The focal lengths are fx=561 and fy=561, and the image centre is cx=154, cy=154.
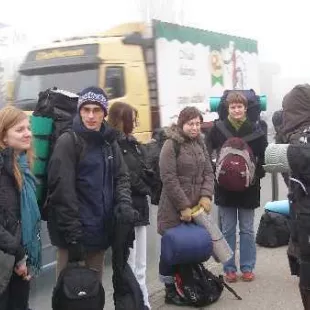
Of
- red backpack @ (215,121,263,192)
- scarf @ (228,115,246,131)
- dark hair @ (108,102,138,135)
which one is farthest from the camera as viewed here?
scarf @ (228,115,246,131)

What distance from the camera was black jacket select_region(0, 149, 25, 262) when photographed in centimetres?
291

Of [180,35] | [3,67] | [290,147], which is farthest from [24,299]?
[3,67]

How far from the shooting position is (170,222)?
4441 mm

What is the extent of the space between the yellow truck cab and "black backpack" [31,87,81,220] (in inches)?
250

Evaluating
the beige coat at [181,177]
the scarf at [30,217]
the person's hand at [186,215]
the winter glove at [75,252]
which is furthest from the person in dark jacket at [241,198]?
the scarf at [30,217]

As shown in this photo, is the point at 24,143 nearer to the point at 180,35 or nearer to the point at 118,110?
the point at 118,110

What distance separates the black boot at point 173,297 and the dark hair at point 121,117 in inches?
53.6

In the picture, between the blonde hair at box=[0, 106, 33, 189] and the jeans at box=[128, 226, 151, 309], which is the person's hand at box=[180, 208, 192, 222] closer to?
the jeans at box=[128, 226, 151, 309]

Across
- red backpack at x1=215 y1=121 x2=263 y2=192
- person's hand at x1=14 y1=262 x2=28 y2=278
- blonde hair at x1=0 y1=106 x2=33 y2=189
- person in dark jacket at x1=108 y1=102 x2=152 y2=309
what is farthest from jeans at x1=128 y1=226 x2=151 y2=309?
blonde hair at x1=0 y1=106 x2=33 y2=189

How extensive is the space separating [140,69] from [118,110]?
6927mm

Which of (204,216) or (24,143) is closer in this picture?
(24,143)

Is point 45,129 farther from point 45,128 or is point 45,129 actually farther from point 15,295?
point 15,295

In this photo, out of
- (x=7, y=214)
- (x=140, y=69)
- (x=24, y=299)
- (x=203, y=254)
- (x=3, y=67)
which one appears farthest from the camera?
(x=3, y=67)

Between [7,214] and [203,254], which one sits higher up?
[7,214]
